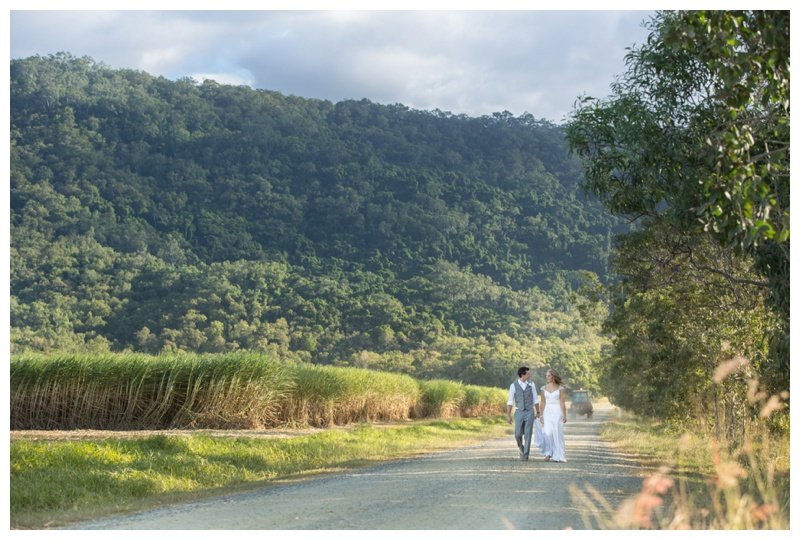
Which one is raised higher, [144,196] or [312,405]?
[144,196]

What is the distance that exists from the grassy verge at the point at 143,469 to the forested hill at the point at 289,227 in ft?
195

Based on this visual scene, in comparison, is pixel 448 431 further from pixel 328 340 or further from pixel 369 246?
pixel 369 246

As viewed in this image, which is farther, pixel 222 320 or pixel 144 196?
pixel 144 196

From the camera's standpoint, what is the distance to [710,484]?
14.3m

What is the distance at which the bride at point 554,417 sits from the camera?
19.2 m

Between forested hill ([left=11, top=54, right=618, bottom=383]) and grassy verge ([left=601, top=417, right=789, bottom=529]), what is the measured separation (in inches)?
2388

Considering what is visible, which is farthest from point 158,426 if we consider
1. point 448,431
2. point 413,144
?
point 413,144

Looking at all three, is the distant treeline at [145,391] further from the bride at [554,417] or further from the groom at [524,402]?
the bride at [554,417]

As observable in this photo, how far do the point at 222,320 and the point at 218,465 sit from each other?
70.7m

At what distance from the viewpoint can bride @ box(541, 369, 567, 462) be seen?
19.2 metres

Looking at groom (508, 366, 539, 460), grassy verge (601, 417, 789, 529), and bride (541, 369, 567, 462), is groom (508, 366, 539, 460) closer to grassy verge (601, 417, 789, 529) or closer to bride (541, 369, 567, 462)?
bride (541, 369, 567, 462)

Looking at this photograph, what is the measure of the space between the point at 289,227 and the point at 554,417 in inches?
3573

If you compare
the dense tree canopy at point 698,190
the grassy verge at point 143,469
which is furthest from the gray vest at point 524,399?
the grassy verge at point 143,469

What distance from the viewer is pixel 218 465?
17.7 meters
